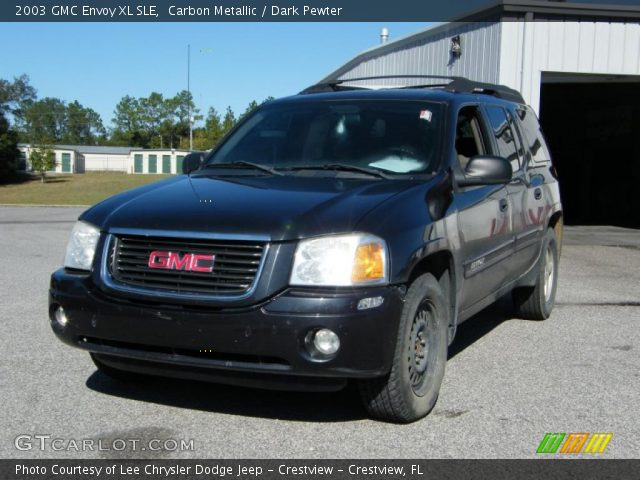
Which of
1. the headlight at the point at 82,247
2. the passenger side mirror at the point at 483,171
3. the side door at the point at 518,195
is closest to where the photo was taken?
the headlight at the point at 82,247

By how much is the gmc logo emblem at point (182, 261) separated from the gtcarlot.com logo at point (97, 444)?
890 mm

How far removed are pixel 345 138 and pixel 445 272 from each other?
119cm

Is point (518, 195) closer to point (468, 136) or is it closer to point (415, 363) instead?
point (468, 136)

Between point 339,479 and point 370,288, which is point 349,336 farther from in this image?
point 339,479

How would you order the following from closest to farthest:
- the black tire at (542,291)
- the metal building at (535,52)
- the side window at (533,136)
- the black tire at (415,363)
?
the black tire at (415,363), the side window at (533,136), the black tire at (542,291), the metal building at (535,52)

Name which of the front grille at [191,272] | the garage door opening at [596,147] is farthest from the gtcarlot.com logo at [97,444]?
the garage door opening at [596,147]

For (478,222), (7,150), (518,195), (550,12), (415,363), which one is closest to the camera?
(415,363)

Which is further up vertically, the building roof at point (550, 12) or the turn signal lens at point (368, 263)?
the building roof at point (550, 12)

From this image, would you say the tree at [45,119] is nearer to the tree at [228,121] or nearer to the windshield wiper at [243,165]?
the tree at [228,121]

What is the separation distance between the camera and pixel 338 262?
3830 millimetres

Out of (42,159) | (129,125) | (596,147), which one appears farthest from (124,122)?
(596,147)

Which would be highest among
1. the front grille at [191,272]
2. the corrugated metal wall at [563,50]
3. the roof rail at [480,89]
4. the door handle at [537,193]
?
the corrugated metal wall at [563,50]

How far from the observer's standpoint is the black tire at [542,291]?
7026 millimetres

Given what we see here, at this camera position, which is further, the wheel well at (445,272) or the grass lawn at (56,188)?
the grass lawn at (56,188)
